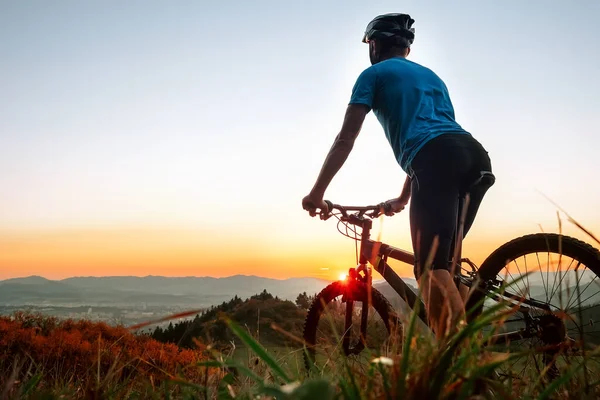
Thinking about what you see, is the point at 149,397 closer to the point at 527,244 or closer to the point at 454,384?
the point at 454,384

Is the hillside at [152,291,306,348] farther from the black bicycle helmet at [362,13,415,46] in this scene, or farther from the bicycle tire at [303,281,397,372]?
the black bicycle helmet at [362,13,415,46]

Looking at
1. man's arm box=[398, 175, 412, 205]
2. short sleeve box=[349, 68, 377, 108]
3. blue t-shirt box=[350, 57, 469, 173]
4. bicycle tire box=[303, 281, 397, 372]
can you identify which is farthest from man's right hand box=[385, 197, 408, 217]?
short sleeve box=[349, 68, 377, 108]

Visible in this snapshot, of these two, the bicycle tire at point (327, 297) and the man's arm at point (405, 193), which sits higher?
the man's arm at point (405, 193)

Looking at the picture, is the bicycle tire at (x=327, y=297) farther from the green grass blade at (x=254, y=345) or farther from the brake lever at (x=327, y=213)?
the green grass blade at (x=254, y=345)

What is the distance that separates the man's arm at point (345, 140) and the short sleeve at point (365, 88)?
0.11ft

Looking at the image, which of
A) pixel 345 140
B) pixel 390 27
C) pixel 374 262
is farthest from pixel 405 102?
pixel 374 262

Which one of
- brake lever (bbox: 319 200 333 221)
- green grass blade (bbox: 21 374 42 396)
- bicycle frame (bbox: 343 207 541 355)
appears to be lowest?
green grass blade (bbox: 21 374 42 396)

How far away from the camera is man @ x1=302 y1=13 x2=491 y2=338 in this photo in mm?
3119

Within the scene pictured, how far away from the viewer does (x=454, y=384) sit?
1062 millimetres

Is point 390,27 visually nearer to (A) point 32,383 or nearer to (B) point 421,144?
(B) point 421,144

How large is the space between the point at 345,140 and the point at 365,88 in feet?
1.17

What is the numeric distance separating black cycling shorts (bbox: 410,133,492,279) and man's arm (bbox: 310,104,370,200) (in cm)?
47

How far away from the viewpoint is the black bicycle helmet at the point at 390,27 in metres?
3.79

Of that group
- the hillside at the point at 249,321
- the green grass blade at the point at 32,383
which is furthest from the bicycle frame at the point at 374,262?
the hillside at the point at 249,321
